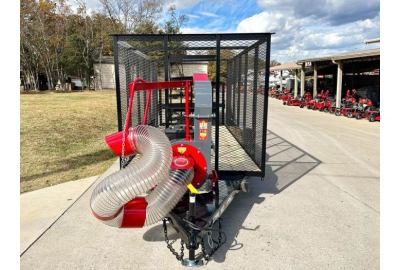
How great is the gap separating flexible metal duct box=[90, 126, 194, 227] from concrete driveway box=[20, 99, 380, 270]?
1.99 feet

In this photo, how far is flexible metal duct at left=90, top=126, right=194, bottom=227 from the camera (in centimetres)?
242

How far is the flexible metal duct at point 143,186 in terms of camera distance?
2.42 m

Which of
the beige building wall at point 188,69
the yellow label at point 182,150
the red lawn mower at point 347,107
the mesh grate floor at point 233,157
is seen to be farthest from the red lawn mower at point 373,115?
the yellow label at point 182,150

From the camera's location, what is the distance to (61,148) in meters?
7.62

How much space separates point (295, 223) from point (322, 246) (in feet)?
1.82

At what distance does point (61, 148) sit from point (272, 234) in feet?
20.0

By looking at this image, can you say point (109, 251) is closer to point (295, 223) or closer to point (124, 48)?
point (295, 223)

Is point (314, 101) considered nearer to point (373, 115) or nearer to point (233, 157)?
point (373, 115)

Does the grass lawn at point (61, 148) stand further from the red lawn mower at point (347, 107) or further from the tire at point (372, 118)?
the red lawn mower at point (347, 107)

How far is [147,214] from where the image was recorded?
270 cm

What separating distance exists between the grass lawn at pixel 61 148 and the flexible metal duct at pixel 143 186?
3.04 meters

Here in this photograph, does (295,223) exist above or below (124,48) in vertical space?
below

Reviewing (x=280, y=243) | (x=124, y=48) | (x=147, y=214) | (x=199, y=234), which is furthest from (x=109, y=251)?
(x=124, y=48)

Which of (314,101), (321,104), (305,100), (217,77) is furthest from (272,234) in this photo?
(305,100)
